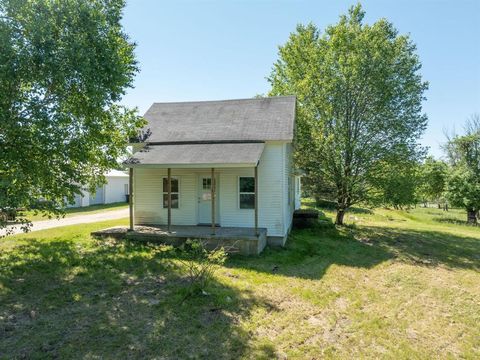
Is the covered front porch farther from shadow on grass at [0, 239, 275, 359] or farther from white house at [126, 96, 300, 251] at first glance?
shadow on grass at [0, 239, 275, 359]

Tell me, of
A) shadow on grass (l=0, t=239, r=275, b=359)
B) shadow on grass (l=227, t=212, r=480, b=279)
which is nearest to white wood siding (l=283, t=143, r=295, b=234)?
shadow on grass (l=227, t=212, r=480, b=279)

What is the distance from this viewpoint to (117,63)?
8578 mm

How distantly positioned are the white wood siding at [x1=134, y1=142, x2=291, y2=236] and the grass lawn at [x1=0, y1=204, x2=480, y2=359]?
1.79 metres

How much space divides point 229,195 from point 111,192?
20.4 m

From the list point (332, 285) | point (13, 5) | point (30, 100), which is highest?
point (13, 5)

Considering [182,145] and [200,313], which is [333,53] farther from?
[200,313]

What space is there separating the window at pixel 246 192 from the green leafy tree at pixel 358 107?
15.5 feet

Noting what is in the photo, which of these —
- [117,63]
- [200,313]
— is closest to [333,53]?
[117,63]

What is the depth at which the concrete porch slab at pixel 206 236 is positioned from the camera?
9766 mm

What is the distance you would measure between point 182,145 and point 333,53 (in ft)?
28.6

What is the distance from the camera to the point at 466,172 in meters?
28.1

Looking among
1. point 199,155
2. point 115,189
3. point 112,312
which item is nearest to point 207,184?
point 199,155

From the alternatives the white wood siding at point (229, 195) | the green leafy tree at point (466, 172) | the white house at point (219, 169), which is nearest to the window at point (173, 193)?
the white house at point (219, 169)

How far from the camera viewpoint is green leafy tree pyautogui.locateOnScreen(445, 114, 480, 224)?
1069 inches
